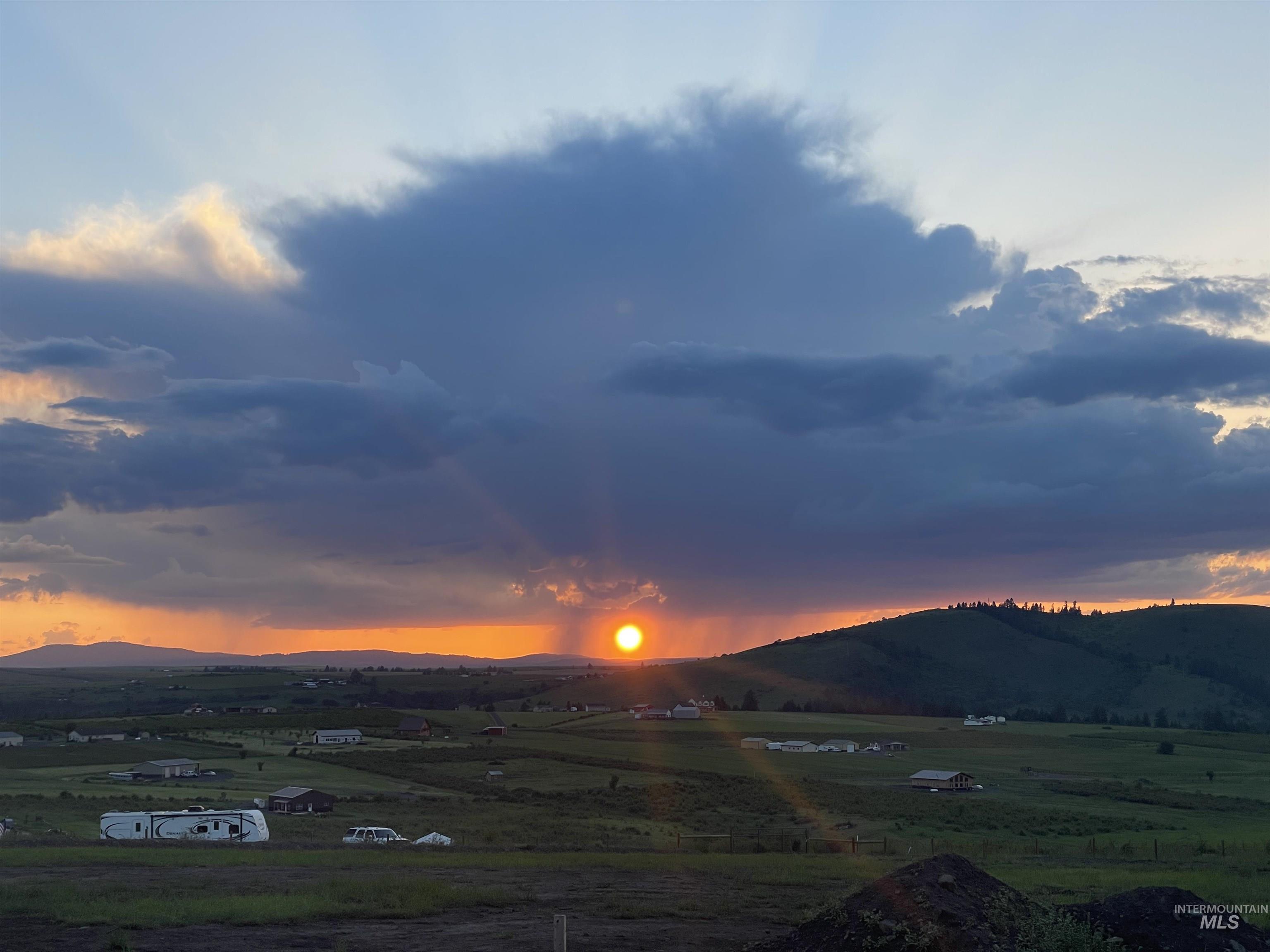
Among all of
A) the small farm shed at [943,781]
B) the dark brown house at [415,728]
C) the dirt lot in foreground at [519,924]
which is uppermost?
the dirt lot in foreground at [519,924]

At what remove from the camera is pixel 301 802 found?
222 feet

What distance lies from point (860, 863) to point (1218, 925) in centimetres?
1947

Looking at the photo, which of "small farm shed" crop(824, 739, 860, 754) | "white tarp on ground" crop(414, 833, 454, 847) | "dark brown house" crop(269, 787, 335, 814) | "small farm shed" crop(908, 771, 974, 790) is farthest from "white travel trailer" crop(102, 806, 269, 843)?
"small farm shed" crop(824, 739, 860, 754)

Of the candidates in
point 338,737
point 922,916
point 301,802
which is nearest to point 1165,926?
point 922,916

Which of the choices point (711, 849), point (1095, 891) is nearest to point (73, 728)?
point (711, 849)

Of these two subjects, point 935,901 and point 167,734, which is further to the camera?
point 167,734

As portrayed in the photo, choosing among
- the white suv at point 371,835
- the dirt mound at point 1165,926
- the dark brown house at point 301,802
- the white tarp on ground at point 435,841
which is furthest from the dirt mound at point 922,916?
the dark brown house at point 301,802

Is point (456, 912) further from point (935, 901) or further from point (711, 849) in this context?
point (711, 849)

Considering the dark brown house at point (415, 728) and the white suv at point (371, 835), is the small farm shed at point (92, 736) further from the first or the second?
the white suv at point (371, 835)

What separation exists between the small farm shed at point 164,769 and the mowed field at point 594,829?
272cm

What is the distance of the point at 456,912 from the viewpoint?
81.4ft

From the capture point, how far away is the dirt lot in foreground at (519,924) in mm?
20281

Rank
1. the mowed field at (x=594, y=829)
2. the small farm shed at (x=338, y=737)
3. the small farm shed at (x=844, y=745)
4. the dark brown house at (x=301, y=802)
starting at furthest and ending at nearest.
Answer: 1. the small farm shed at (x=844, y=745)
2. the small farm shed at (x=338, y=737)
3. the dark brown house at (x=301, y=802)
4. the mowed field at (x=594, y=829)

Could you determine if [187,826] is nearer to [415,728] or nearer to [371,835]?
[371,835]
